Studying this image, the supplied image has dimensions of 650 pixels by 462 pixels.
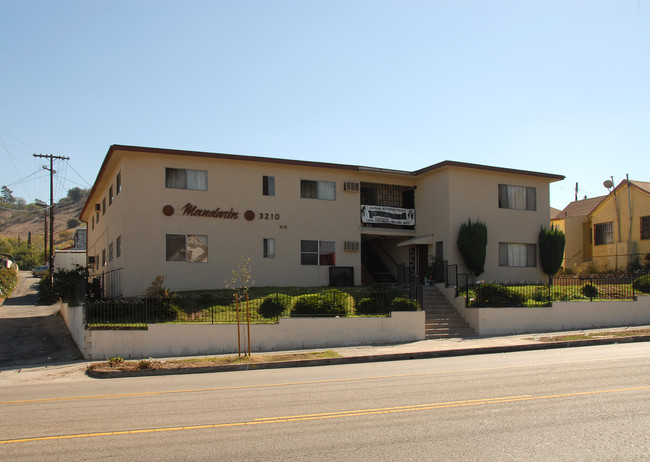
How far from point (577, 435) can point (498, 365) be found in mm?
6590

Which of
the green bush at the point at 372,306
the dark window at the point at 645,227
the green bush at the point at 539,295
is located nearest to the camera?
the green bush at the point at 372,306

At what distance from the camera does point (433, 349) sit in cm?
1619

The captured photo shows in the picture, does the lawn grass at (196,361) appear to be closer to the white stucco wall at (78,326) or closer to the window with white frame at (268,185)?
the white stucco wall at (78,326)

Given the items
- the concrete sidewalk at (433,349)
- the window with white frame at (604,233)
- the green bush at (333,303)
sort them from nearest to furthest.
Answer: the concrete sidewalk at (433,349) → the green bush at (333,303) → the window with white frame at (604,233)

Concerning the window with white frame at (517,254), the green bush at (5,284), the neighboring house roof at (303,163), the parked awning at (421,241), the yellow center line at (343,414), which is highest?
the neighboring house roof at (303,163)

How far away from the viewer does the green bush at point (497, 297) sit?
20.1 metres

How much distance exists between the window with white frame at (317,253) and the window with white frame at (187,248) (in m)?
4.43

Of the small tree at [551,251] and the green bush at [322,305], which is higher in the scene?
the small tree at [551,251]

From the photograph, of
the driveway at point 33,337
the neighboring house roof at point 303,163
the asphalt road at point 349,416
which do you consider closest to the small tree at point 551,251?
the neighboring house roof at point 303,163

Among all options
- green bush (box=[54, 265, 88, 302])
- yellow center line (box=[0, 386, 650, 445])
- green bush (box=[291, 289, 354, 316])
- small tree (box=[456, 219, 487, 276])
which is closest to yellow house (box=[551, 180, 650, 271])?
small tree (box=[456, 219, 487, 276])

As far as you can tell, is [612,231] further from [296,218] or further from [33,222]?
[33,222]

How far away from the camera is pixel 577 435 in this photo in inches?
250

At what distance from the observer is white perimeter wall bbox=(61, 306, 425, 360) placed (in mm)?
15820

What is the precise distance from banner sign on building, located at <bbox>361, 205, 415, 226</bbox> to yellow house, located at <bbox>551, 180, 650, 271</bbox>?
14594 mm
